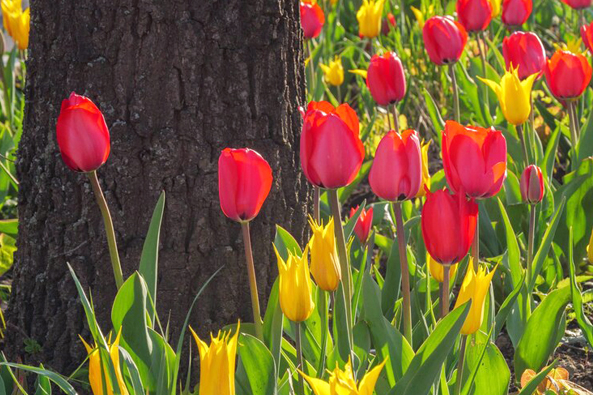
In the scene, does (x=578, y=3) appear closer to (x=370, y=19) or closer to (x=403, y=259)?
(x=370, y=19)

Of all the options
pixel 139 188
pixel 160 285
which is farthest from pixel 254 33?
pixel 160 285

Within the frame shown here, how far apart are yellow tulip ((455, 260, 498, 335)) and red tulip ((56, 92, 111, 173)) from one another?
0.59m

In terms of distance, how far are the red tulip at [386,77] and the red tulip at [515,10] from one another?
87 cm

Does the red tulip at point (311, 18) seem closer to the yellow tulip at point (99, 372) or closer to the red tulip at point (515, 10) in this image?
the red tulip at point (515, 10)

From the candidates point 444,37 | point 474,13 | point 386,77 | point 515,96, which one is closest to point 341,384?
point 515,96

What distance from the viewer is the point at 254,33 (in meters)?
1.91

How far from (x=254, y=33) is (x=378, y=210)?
0.87 meters

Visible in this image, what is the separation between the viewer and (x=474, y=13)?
9.53 ft

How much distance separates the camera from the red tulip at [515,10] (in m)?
3.04

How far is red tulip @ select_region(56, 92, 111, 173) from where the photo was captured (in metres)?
1.35

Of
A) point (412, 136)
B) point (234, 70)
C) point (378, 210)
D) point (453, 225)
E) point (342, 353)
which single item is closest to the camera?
point (453, 225)

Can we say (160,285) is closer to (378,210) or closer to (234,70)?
(234,70)

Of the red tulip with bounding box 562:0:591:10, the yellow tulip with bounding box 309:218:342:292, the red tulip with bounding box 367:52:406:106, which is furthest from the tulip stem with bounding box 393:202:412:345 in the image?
the red tulip with bounding box 562:0:591:10

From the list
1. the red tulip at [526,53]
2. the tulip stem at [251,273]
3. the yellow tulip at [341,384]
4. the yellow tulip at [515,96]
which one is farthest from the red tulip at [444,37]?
the yellow tulip at [341,384]
